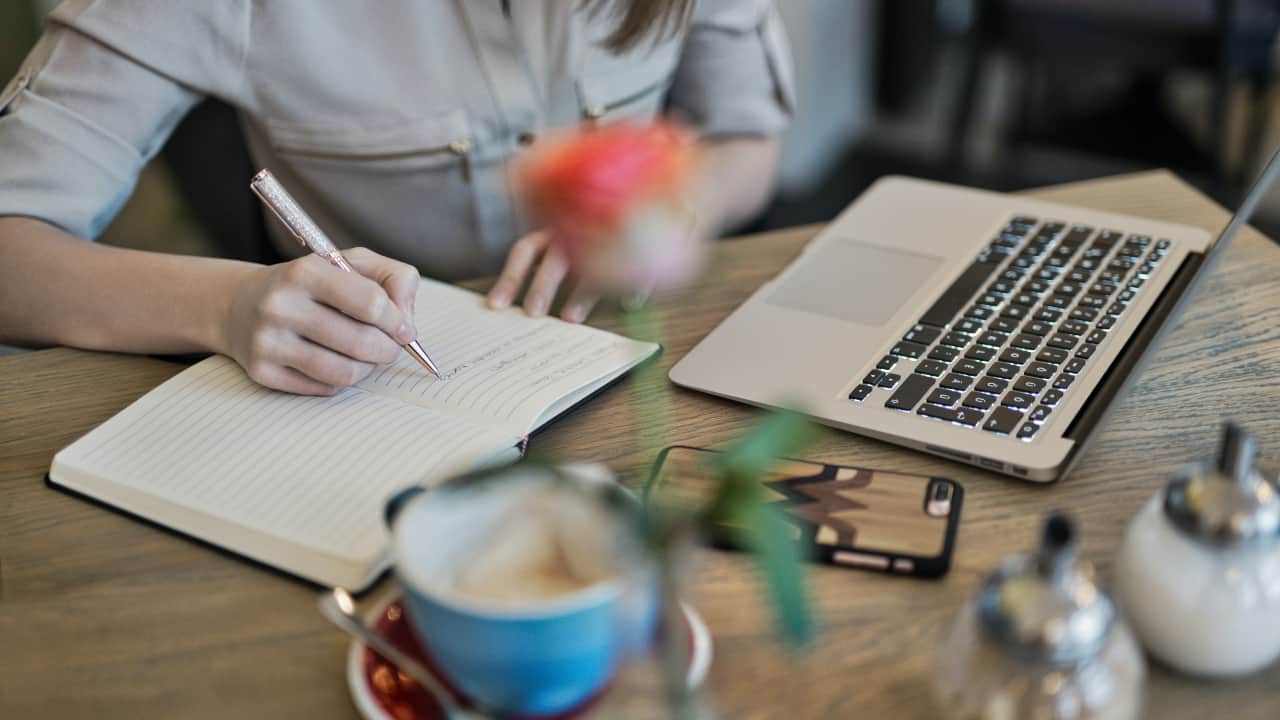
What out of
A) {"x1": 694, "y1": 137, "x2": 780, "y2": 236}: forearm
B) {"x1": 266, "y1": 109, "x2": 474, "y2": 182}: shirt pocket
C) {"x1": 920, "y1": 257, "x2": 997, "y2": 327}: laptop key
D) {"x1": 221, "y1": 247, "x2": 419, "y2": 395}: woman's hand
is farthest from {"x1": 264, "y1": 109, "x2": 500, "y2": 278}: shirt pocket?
{"x1": 920, "y1": 257, "x2": 997, "y2": 327}: laptop key

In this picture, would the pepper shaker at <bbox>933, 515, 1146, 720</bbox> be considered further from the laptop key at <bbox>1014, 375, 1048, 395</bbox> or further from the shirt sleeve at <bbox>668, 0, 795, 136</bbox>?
the shirt sleeve at <bbox>668, 0, 795, 136</bbox>

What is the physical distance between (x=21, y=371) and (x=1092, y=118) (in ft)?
7.40

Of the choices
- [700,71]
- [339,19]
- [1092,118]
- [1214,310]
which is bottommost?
[1092,118]

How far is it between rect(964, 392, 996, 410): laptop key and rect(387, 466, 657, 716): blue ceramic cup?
0.92 ft

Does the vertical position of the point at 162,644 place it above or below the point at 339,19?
below

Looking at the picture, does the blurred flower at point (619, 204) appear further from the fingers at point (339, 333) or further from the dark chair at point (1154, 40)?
the dark chair at point (1154, 40)

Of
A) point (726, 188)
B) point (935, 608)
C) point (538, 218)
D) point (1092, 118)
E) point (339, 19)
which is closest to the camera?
point (538, 218)

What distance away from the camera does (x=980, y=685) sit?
0.42 m

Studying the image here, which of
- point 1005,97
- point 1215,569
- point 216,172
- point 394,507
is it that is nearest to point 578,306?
point 394,507

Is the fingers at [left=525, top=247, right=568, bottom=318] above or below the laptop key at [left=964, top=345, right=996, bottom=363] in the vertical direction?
above

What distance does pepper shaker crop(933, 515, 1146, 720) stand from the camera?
1.30ft

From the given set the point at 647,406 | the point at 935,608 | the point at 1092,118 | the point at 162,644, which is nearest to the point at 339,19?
the point at 647,406

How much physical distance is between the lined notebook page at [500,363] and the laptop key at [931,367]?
0.56 ft

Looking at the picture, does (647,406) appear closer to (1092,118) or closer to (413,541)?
(413,541)
